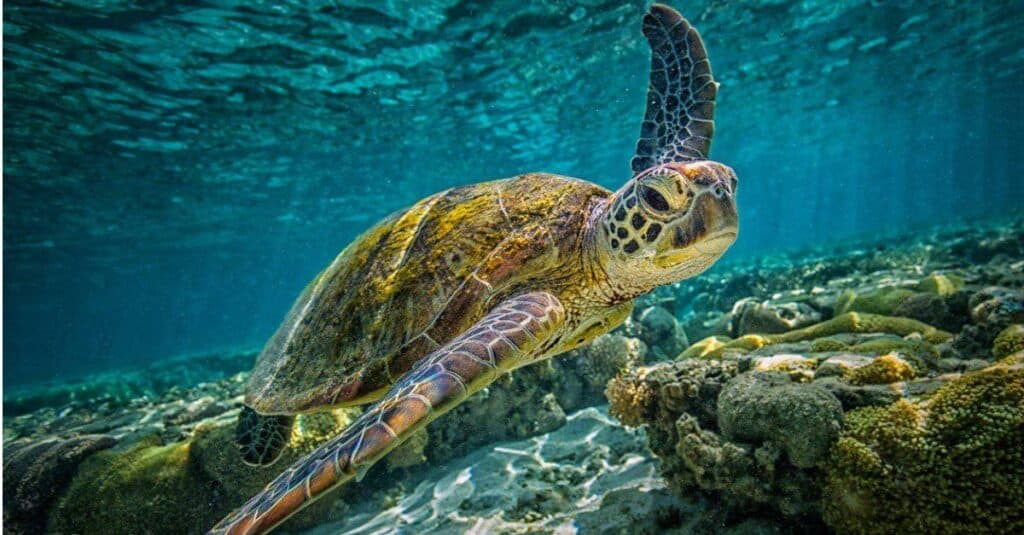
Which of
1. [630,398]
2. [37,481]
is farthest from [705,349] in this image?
[37,481]

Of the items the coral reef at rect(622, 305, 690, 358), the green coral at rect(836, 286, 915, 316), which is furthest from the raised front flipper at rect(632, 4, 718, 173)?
the coral reef at rect(622, 305, 690, 358)

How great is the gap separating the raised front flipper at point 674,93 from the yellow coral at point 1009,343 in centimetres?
233

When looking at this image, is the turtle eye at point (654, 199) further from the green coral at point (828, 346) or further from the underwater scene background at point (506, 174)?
the green coral at point (828, 346)

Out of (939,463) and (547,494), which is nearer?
(939,463)

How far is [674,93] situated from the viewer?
405 cm

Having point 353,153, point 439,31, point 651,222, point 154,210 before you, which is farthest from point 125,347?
point 651,222

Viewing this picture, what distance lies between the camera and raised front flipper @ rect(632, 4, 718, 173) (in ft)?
12.7

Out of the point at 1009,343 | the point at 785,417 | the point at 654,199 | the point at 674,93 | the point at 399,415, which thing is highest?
the point at 674,93

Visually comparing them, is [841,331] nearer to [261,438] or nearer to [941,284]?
[941,284]

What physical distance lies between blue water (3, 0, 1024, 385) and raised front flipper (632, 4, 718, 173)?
874 centimetres

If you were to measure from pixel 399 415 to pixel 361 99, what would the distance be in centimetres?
1555

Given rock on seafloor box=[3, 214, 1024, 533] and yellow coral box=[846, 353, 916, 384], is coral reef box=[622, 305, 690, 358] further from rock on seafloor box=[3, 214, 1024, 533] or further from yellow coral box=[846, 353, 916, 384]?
yellow coral box=[846, 353, 916, 384]

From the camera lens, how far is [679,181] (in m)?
2.63

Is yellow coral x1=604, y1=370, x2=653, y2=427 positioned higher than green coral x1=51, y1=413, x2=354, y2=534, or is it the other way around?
yellow coral x1=604, y1=370, x2=653, y2=427
